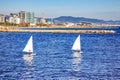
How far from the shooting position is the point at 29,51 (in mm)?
69938

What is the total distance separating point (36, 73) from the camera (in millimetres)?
45375

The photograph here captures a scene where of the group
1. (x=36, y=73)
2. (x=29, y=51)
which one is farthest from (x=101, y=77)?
(x=29, y=51)

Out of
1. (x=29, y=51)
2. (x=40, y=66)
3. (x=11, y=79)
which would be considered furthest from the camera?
(x=29, y=51)

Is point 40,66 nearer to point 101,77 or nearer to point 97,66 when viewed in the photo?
point 97,66

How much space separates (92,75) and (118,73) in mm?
3309

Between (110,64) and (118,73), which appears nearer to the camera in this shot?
(118,73)

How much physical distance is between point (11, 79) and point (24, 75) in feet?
9.46

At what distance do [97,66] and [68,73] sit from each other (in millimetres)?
7877

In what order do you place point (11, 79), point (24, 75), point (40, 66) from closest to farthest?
point (11, 79) → point (24, 75) → point (40, 66)

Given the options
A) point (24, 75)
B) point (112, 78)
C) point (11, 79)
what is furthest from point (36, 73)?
point (112, 78)

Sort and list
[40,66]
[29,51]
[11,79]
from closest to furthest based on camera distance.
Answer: [11,79]
[40,66]
[29,51]

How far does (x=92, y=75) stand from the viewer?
145 ft

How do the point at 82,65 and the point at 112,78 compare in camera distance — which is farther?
the point at 82,65

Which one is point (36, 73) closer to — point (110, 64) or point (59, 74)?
point (59, 74)
